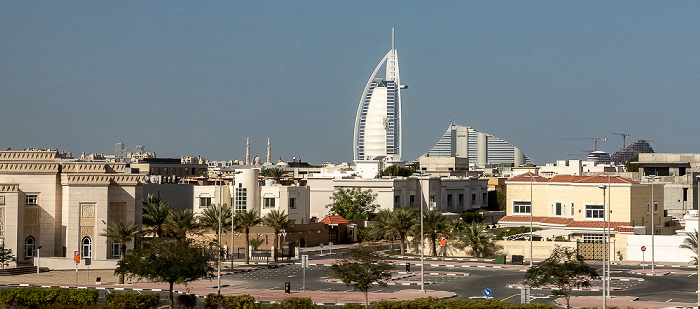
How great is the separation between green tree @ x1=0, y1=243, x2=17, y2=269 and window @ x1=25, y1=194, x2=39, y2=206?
5.38m

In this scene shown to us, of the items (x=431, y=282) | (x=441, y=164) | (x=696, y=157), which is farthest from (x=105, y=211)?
(x=441, y=164)

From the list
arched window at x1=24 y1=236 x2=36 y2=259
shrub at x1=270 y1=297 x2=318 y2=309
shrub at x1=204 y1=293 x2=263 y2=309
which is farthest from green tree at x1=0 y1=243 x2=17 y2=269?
shrub at x1=270 y1=297 x2=318 y2=309

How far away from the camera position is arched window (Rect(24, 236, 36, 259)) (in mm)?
71500

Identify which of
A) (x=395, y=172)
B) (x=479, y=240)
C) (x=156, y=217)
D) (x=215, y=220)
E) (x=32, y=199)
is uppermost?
(x=395, y=172)

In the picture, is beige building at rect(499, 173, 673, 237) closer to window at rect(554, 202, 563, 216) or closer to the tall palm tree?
window at rect(554, 202, 563, 216)

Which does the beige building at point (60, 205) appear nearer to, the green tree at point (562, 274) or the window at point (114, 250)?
the window at point (114, 250)

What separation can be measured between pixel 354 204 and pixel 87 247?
41.6 m

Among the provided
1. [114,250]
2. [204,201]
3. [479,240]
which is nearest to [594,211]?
[479,240]

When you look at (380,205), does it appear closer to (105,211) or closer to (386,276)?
(105,211)

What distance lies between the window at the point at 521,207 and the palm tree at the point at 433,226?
16637 millimetres

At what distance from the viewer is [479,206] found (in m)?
132

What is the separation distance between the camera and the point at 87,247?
71875 millimetres

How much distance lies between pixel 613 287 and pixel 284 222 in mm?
29528

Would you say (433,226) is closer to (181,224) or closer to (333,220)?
(181,224)
